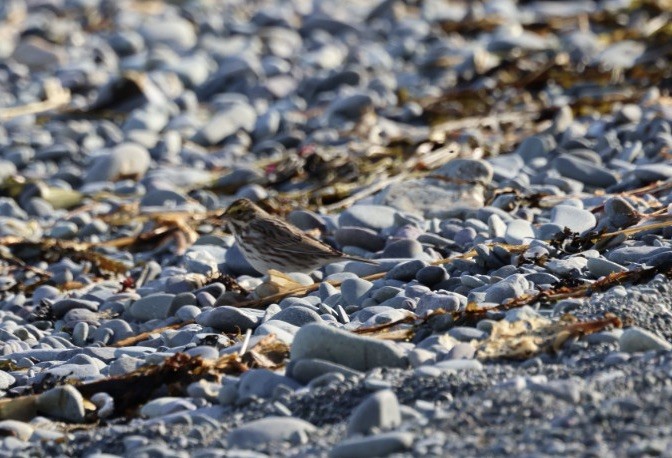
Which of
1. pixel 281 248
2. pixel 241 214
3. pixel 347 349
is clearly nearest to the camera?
pixel 347 349

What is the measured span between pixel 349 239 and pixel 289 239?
46cm

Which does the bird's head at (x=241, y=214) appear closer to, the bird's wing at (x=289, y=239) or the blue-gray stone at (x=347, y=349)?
the bird's wing at (x=289, y=239)

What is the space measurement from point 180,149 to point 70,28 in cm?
647

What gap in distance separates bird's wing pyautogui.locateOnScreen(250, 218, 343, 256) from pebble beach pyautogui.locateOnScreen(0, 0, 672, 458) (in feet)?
0.51

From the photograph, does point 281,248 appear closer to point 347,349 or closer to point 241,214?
point 241,214

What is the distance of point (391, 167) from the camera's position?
28.5ft

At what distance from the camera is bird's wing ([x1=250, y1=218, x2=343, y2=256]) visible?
6246 mm

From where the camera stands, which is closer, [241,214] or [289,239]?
[289,239]

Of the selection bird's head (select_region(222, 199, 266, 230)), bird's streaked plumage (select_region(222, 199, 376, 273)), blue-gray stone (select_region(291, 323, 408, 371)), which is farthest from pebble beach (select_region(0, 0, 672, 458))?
bird's head (select_region(222, 199, 266, 230))

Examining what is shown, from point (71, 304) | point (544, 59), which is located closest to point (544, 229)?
point (71, 304)

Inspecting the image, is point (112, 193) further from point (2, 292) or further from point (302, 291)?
point (302, 291)

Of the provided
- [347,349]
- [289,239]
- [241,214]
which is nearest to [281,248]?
[289,239]

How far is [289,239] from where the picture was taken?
21.0 feet

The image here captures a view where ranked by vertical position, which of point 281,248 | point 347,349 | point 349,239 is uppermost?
point 347,349
